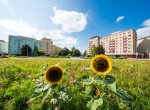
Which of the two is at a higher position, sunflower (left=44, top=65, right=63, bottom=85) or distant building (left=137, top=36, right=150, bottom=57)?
distant building (left=137, top=36, right=150, bottom=57)

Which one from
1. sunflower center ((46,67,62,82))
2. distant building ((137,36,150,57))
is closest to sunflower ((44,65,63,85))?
sunflower center ((46,67,62,82))

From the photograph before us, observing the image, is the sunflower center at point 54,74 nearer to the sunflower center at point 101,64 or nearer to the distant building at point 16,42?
the sunflower center at point 101,64

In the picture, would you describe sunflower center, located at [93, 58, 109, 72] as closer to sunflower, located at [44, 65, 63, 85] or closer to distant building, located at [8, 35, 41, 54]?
sunflower, located at [44, 65, 63, 85]

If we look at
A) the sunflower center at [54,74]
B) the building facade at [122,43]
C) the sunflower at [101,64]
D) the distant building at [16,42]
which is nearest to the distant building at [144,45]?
the building facade at [122,43]

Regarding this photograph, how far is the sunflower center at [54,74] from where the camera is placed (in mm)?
2627

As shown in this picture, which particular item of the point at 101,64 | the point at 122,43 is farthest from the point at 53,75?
the point at 122,43

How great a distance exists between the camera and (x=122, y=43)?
128 m

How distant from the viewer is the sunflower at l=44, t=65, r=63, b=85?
2611 millimetres

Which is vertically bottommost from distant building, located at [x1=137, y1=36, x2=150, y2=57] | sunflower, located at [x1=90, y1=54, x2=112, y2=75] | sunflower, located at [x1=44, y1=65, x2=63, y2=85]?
sunflower, located at [x1=44, y1=65, x2=63, y2=85]

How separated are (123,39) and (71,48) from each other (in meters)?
47.0

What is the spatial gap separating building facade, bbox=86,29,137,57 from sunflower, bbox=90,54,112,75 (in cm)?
12057

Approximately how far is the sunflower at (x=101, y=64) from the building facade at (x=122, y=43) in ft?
396

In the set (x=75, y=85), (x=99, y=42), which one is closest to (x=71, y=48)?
(x=99, y=42)

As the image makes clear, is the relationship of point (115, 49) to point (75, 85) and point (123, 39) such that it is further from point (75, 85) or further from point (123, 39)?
point (75, 85)
